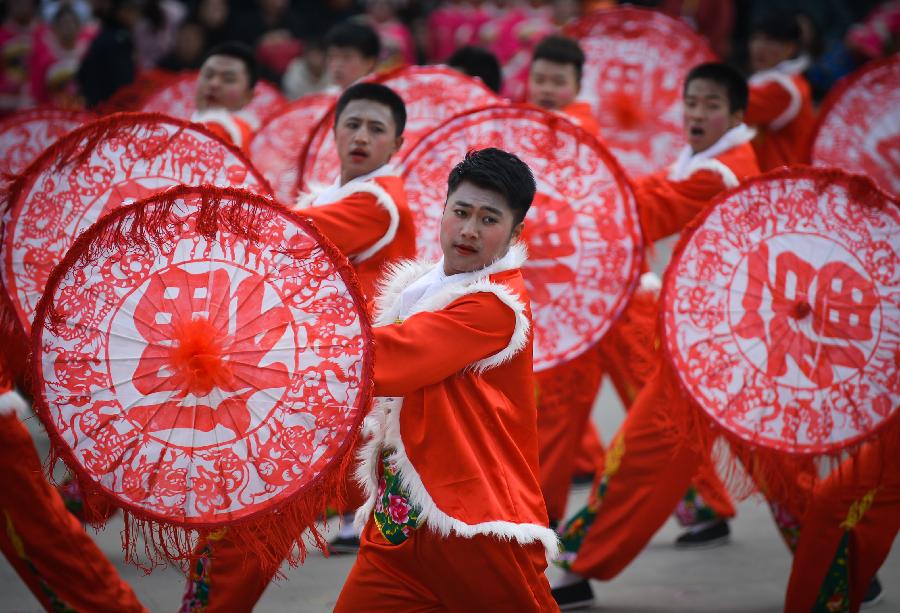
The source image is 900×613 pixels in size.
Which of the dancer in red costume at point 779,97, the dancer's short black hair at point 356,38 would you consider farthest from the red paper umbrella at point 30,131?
the dancer in red costume at point 779,97

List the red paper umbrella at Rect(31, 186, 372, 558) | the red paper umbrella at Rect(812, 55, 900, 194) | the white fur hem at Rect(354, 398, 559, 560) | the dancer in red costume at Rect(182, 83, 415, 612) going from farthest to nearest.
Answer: the red paper umbrella at Rect(812, 55, 900, 194)
the dancer in red costume at Rect(182, 83, 415, 612)
the white fur hem at Rect(354, 398, 559, 560)
the red paper umbrella at Rect(31, 186, 372, 558)

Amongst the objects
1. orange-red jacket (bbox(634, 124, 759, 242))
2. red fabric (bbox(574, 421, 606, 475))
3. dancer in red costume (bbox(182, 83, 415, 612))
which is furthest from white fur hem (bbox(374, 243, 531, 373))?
red fabric (bbox(574, 421, 606, 475))

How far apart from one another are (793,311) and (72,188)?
2.18m

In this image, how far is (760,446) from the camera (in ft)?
11.6

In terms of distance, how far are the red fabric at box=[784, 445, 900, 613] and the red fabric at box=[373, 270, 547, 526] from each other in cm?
123

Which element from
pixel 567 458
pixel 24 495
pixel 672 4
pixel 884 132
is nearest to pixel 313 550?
pixel 567 458

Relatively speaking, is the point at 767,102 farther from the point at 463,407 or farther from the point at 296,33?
the point at 296,33

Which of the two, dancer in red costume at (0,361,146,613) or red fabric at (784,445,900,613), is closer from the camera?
dancer in red costume at (0,361,146,613)

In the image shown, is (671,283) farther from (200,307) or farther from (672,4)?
(672,4)

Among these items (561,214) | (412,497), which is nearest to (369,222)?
(561,214)

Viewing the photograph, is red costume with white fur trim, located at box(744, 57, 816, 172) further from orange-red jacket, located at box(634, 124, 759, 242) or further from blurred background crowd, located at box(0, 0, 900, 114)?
blurred background crowd, located at box(0, 0, 900, 114)

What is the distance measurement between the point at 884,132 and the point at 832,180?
2.43 meters

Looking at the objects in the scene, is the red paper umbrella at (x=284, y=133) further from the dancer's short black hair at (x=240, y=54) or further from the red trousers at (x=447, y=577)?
the red trousers at (x=447, y=577)

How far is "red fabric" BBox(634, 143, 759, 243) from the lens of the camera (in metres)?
4.43
